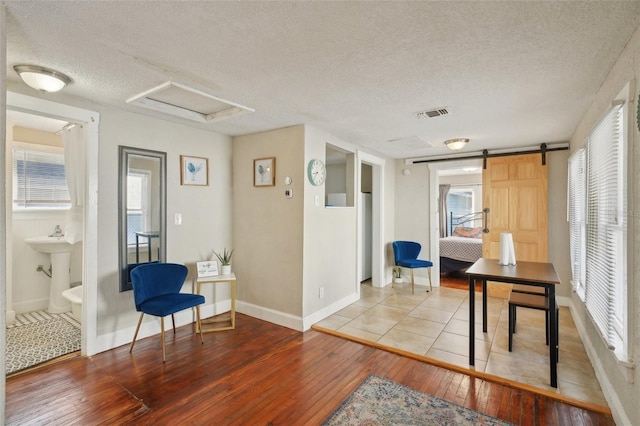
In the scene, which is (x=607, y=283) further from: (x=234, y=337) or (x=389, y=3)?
(x=234, y=337)

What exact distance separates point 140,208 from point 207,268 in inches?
36.5

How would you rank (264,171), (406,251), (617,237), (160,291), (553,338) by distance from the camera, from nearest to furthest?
(617,237)
(553,338)
(160,291)
(264,171)
(406,251)

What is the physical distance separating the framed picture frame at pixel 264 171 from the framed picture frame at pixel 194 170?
1.87 ft

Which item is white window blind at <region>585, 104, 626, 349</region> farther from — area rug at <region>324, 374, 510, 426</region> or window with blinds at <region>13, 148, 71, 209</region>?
window with blinds at <region>13, 148, 71, 209</region>

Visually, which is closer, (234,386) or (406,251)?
(234,386)

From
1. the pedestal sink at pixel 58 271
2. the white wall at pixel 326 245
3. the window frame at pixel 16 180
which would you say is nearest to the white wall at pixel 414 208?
the white wall at pixel 326 245

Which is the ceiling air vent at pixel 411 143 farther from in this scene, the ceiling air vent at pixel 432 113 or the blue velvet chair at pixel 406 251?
the blue velvet chair at pixel 406 251

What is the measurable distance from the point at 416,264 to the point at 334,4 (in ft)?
13.4

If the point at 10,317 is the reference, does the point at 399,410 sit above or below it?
below

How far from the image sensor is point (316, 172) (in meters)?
3.58

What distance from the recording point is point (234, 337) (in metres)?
3.21

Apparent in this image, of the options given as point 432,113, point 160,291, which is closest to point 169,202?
point 160,291

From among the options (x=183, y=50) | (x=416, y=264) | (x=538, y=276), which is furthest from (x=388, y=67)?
(x=416, y=264)

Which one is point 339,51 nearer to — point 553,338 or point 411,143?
point 553,338
